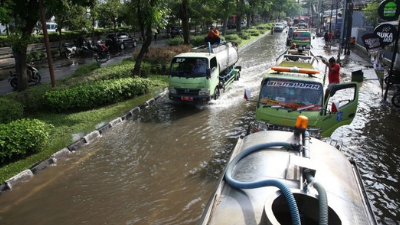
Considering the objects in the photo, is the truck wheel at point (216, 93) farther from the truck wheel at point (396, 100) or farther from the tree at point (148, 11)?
the truck wheel at point (396, 100)

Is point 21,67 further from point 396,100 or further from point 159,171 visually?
point 396,100

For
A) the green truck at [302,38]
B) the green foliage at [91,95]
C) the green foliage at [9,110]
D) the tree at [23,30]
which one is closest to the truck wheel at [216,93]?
the green foliage at [91,95]

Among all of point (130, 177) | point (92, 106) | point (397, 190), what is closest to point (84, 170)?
point (130, 177)

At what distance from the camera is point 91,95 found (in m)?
12.1

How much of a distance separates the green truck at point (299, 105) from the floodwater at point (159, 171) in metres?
0.60

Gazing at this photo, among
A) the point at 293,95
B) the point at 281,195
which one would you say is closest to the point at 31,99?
the point at 293,95

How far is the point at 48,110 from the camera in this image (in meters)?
11.8

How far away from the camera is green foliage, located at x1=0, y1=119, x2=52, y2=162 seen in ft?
25.5

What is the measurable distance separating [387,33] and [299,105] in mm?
7625

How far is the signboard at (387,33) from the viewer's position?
1240 cm

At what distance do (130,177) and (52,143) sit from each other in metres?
3.12

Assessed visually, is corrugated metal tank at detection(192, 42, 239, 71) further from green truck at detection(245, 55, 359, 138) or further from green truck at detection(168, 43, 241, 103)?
green truck at detection(245, 55, 359, 138)

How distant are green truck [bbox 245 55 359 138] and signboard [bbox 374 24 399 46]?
A: 253 inches

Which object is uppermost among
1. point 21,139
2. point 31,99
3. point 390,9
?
point 390,9
